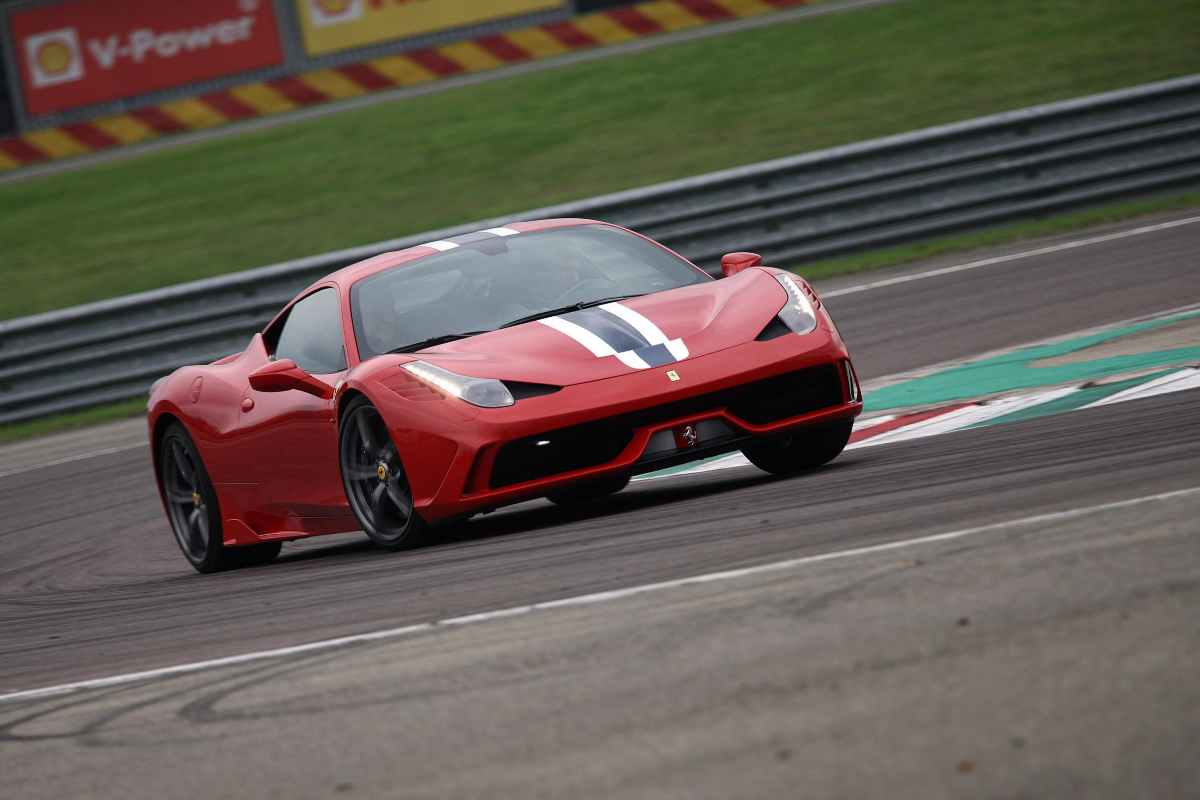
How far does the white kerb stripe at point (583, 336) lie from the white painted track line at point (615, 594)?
174 centimetres

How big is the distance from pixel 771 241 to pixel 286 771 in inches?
448

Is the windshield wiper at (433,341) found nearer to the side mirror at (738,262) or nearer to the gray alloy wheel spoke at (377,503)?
the gray alloy wheel spoke at (377,503)

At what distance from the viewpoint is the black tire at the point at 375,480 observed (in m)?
7.20

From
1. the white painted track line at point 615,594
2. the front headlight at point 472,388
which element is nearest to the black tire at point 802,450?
the front headlight at point 472,388

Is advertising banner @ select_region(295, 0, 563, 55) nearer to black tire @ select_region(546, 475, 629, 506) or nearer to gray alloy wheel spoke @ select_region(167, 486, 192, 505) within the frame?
gray alloy wheel spoke @ select_region(167, 486, 192, 505)

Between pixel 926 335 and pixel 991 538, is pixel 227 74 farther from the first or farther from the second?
pixel 991 538

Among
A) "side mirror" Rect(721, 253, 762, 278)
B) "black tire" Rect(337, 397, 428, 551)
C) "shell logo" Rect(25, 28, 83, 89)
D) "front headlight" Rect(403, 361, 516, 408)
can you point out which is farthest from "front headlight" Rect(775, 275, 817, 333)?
"shell logo" Rect(25, 28, 83, 89)

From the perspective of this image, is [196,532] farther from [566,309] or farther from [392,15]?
[392,15]

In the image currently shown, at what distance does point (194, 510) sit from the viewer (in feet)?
29.6

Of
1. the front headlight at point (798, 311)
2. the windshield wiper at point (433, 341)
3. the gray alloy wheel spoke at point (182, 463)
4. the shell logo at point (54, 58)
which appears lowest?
the shell logo at point (54, 58)

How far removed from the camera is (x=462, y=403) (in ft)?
22.5

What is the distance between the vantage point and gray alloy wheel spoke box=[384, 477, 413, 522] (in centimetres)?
719

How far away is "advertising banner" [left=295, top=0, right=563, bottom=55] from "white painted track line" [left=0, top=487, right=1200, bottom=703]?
1758 centimetres

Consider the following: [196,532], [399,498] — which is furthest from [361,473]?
[196,532]
